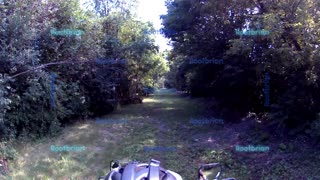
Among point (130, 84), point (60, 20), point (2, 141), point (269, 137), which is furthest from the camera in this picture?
point (130, 84)

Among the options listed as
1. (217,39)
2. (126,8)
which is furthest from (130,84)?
(217,39)

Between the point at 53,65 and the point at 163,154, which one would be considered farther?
the point at 53,65

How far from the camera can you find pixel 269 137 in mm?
8070

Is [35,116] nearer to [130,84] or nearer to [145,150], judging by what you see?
[145,150]

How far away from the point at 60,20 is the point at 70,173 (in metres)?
5.16
